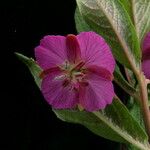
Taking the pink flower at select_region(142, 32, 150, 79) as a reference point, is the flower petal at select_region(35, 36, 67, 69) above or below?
above

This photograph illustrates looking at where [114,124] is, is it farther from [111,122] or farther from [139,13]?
[139,13]

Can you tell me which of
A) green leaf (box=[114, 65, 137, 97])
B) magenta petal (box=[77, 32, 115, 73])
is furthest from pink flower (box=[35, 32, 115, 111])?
green leaf (box=[114, 65, 137, 97])

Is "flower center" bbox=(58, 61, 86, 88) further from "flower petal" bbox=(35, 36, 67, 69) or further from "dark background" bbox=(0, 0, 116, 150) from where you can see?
"dark background" bbox=(0, 0, 116, 150)

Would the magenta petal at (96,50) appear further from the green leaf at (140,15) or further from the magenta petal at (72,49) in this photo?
the green leaf at (140,15)

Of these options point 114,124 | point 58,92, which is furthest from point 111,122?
point 58,92

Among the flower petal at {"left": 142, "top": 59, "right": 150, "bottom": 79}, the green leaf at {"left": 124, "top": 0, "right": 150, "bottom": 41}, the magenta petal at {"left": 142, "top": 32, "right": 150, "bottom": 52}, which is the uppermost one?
the green leaf at {"left": 124, "top": 0, "right": 150, "bottom": 41}

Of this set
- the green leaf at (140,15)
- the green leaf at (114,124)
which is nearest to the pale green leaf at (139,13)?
the green leaf at (140,15)

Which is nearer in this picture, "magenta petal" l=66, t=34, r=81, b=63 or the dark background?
"magenta petal" l=66, t=34, r=81, b=63
